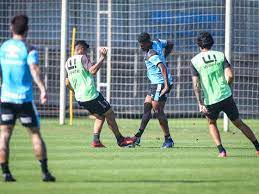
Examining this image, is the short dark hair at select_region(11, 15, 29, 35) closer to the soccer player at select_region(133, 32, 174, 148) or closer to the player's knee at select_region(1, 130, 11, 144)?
the player's knee at select_region(1, 130, 11, 144)

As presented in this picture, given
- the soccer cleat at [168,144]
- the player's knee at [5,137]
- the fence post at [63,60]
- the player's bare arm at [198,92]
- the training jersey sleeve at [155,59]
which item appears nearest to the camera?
the player's knee at [5,137]

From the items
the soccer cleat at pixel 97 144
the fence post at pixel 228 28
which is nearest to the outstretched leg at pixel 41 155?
the soccer cleat at pixel 97 144

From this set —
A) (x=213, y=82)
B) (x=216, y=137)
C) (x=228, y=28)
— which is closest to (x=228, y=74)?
(x=213, y=82)

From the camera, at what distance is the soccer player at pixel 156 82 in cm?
1856

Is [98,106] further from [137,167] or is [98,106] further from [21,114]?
[21,114]

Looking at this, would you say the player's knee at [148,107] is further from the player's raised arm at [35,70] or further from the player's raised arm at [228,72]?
the player's raised arm at [35,70]

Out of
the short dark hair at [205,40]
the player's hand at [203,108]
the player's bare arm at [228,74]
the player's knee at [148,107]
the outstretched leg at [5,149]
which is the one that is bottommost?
the outstretched leg at [5,149]

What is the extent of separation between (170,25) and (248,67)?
2412 mm

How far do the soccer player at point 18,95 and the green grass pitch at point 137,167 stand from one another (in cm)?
37

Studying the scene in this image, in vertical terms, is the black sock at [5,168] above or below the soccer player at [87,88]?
below

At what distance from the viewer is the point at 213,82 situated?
16.5 m

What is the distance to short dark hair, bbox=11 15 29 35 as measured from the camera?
41.2ft

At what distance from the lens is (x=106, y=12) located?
88.9 feet

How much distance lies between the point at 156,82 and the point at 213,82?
8.61 ft
